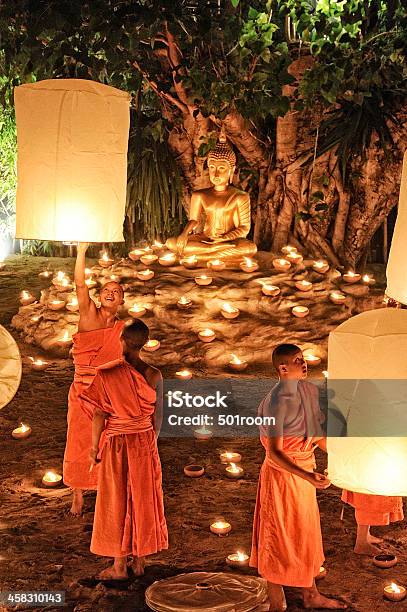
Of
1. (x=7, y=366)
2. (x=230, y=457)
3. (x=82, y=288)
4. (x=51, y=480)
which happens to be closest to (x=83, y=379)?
(x=82, y=288)

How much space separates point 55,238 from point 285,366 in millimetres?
1153

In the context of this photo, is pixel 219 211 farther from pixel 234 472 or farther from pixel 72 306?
pixel 234 472

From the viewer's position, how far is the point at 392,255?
329 cm

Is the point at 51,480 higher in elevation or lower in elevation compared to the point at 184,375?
lower

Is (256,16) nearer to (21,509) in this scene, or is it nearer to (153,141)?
(153,141)

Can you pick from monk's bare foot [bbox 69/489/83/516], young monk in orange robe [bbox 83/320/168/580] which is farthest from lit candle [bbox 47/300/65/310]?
young monk in orange robe [bbox 83/320/168/580]

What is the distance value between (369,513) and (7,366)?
6.08 ft

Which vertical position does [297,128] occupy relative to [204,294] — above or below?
above

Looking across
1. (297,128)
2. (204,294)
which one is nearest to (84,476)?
(204,294)

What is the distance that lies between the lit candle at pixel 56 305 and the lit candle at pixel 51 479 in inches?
98.2

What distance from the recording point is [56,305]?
7.49m

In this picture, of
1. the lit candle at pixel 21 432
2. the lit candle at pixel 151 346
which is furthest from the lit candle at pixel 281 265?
the lit candle at pixel 21 432

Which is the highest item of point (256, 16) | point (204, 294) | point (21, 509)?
point (256, 16)

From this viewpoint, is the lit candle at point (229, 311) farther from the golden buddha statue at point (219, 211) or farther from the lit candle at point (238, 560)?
the lit candle at point (238, 560)
